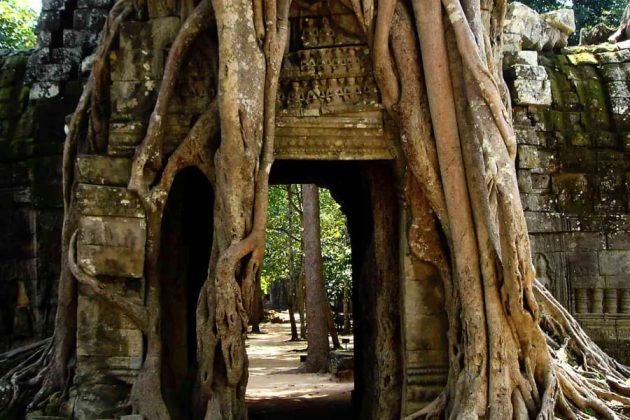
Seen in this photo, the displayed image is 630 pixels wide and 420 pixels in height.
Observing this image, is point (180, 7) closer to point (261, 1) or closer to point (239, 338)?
point (261, 1)

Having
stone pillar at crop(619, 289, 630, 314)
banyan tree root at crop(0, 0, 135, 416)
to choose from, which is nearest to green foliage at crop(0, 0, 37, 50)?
banyan tree root at crop(0, 0, 135, 416)

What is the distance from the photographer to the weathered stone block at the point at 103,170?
194 inches

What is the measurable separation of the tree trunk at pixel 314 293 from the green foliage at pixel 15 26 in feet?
19.9

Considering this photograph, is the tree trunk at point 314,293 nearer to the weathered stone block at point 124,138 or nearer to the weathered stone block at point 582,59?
the weathered stone block at point 582,59

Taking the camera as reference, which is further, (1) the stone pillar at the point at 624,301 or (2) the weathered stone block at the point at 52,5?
(2) the weathered stone block at the point at 52,5

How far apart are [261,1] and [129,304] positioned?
215 cm

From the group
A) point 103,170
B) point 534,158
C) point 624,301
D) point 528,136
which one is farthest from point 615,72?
point 103,170

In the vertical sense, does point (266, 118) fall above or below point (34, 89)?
below

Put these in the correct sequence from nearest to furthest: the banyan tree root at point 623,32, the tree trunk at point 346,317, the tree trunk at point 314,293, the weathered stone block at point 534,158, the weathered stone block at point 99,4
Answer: the weathered stone block at point 534,158
the weathered stone block at point 99,4
the banyan tree root at point 623,32
the tree trunk at point 314,293
the tree trunk at point 346,317

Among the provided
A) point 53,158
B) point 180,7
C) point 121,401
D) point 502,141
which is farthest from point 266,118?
point 53,158

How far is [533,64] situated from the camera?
6520 millimetres

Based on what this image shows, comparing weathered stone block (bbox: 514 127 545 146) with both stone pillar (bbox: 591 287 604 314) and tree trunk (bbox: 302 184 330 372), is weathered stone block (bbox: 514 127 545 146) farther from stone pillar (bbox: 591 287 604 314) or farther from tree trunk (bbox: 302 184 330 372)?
tree trunk (bbox: 302 184 330 372)

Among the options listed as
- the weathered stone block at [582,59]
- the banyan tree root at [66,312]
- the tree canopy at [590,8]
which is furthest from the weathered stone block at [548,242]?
the tree canopy at [590,8]

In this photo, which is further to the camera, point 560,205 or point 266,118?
point 560,205
